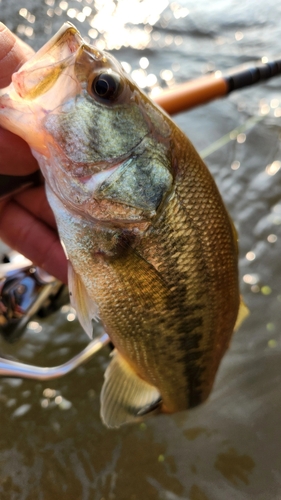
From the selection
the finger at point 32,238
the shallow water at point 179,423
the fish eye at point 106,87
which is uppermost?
the fish eye at point 106,87

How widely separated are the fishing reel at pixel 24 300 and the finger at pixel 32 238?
0.42 feet

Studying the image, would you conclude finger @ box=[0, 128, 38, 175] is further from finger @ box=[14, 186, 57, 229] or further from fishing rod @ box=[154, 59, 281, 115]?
fishing rod @ box=[154, 59, 281, 115]

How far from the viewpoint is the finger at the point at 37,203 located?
167 cm

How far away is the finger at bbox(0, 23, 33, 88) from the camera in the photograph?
1182 mm

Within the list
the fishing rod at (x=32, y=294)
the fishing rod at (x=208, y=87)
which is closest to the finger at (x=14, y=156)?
the fishing rod at (x=32, y=294)

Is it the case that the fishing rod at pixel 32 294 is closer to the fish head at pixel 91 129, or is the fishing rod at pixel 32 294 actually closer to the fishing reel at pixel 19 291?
the fishing reel at pixel 19 291

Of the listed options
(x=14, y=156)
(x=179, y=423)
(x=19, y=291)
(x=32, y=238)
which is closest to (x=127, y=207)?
(x=14, y=156)

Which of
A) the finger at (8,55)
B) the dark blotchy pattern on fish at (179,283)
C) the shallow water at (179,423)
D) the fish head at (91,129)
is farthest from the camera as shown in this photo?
the shallow water at (179,423)

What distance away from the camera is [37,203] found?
169 cm

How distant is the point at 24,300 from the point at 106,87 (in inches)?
45.1

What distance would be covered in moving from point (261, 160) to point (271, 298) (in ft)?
4.39

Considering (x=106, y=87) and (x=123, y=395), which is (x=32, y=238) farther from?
(x=106, y=87)

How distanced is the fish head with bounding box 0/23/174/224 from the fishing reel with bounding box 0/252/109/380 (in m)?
0.82

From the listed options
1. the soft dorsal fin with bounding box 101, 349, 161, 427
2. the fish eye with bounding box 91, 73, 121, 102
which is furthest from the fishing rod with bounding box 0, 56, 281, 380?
the fish eye with bounding box 91, 73, 121, 102
